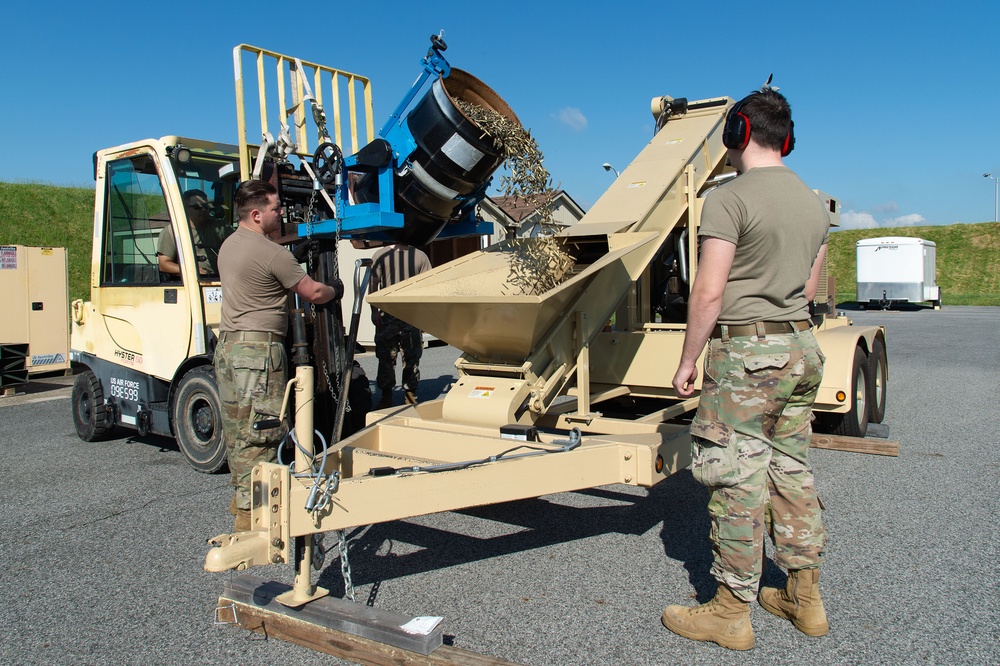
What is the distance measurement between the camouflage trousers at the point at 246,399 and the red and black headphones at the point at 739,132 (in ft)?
8.60

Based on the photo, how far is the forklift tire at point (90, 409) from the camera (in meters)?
6.52

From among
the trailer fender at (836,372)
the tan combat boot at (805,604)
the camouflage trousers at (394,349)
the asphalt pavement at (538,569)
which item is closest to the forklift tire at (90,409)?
the asphalt pavement at (538,569)

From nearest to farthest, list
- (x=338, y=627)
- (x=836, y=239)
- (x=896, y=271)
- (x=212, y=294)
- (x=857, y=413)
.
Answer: (x=338, y=627), (x=212, y=294), (x=857, y=413), (x=896, y=271), (x=836, y=239)

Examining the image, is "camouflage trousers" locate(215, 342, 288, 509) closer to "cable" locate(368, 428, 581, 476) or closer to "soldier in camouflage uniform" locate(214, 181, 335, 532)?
"soldier in camouflage uniform" locate(214, 181, 335, 532)

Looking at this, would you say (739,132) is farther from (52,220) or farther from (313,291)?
(52,220)

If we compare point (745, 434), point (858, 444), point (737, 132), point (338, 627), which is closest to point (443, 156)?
point (737, 132)

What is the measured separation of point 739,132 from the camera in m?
3.02

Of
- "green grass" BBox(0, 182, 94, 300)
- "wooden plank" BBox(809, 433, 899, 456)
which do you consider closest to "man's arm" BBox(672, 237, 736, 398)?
"wooden plank" BBox(809, 433, 899, 456)

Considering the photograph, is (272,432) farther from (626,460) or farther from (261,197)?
(626,460)

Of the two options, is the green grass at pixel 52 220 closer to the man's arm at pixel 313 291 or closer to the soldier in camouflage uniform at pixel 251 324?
the soldier in camouflage uniform at pixel 251 324

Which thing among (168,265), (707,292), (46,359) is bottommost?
(46,359)

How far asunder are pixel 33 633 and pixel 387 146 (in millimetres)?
3025

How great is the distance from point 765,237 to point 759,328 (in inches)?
13.6

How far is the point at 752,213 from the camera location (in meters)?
2.88
